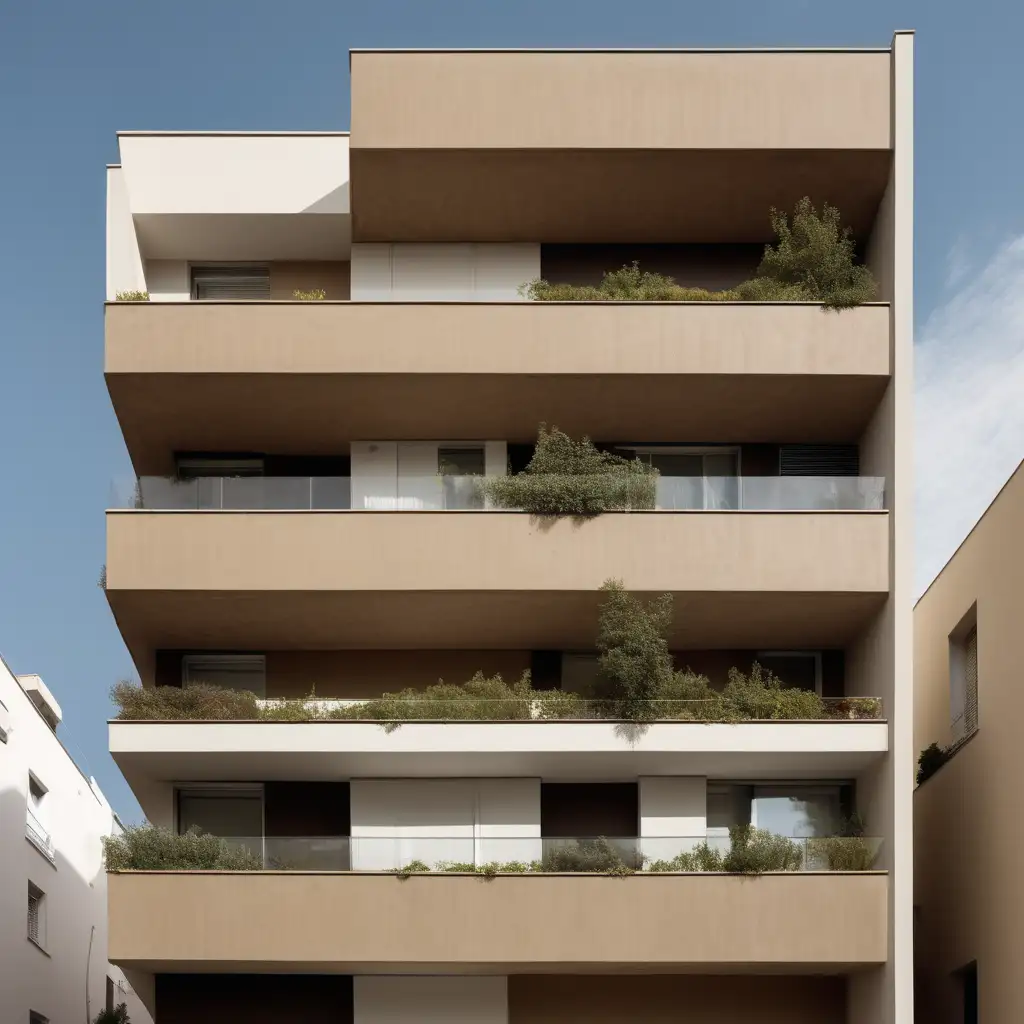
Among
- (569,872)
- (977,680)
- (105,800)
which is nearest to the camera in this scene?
(569,872)

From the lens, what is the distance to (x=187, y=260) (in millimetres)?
28734

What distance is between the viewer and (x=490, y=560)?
82.0 feet

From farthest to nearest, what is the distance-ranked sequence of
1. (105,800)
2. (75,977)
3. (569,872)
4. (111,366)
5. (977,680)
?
1. (105,800)
2. (75,977)
3. (977,680)
4. (111,366)
5. (569,872)

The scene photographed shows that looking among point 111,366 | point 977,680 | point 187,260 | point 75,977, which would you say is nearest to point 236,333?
point 111,366

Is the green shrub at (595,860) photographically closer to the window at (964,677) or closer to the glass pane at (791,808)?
the glass pane at (791,808)

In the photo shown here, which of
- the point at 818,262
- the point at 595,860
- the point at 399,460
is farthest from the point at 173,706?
the point at 818,262

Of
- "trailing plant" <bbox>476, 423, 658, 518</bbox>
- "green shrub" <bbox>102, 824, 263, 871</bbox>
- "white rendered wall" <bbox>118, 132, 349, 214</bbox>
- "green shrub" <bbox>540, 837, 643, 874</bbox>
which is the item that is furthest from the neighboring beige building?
"white rendered wall" <bbox>118, 132, 349, 214</bbox>

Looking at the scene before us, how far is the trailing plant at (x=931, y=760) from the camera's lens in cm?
2888

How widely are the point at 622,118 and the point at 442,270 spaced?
4.00 metres

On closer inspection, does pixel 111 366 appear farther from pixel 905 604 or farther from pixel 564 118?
pixel 905 604

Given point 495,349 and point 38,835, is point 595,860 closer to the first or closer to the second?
point 495,349

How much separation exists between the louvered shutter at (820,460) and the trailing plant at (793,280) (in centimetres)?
272

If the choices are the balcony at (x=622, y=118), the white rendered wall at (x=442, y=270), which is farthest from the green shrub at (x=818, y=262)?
the white rendered wall at (x=442, y=270)

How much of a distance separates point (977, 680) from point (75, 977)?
23558 mm
